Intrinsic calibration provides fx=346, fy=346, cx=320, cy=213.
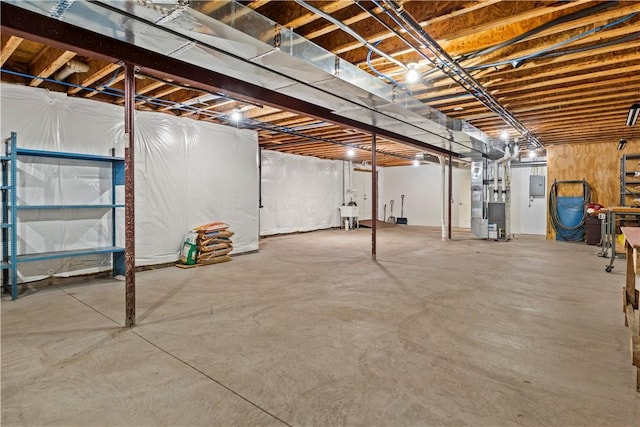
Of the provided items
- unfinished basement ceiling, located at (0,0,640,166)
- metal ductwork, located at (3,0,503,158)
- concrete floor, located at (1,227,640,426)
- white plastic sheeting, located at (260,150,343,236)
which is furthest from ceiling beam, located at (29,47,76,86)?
white plastic sheeting, located at (260,150,343,236)

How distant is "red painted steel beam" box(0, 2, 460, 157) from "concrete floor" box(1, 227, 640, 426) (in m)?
2.11

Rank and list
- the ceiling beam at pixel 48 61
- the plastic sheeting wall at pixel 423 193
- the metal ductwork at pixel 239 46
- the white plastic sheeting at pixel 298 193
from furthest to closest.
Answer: the plastic sheeting wall at pixel 423 193 < the white plastic sheeting at pixel 298 193 < the ceiling beam at pixel 48 61 < the metal ductwork at pixel 239 46

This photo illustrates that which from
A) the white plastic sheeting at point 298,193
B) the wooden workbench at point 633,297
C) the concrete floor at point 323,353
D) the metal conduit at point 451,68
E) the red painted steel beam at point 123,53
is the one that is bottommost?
the concrete floor at point 323,353

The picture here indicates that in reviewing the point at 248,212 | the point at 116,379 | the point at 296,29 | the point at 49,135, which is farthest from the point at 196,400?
the point at 248,212

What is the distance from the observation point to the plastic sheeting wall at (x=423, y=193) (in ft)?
40.4

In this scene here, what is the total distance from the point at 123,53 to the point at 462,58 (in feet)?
9.86

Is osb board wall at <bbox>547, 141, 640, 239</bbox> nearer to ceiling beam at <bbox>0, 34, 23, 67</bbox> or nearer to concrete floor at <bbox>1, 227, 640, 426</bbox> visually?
concrete floor at <bbox>1, 227, 640, 426</bbox>

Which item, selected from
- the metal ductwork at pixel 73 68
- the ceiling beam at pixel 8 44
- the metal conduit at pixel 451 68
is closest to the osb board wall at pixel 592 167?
the metal conduit at pixel 451 68

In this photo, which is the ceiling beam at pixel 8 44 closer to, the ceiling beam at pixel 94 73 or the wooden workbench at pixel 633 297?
the ceiling beam at pixel 94 73

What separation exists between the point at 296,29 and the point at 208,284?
295 cm

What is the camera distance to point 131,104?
9.21ft

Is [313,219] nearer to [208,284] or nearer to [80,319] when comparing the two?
[208,284]

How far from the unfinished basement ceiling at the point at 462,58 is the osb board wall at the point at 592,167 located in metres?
2.12

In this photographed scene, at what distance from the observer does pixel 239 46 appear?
260 centimetres
